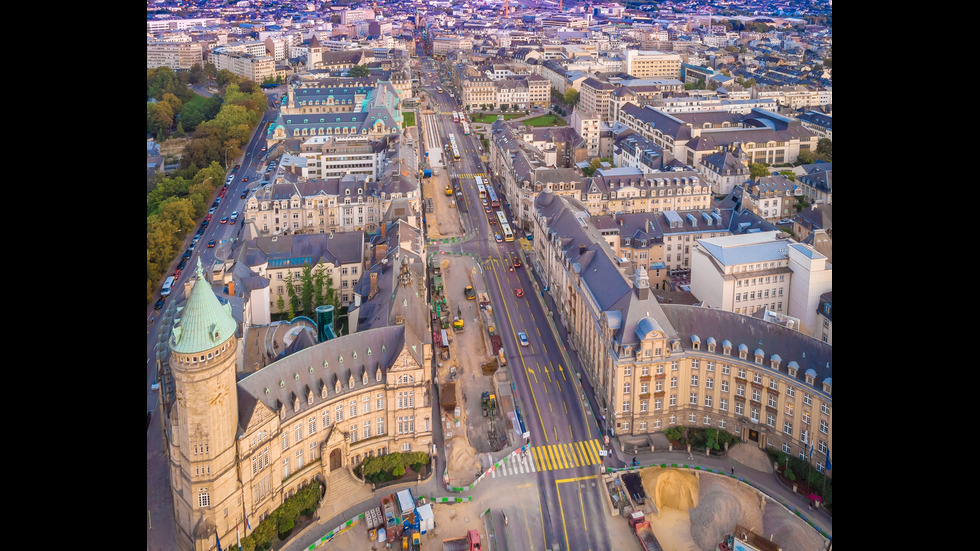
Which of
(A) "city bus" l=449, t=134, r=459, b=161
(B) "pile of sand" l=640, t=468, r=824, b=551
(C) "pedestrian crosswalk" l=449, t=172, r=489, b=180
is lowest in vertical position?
(B) "pile of sand" l=640, t=468, r=824, b=551

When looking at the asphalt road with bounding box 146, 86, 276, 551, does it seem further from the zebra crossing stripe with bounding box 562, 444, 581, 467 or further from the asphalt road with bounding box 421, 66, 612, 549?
the zebra crossing stripe with bounding box 562, 444, 581, 467

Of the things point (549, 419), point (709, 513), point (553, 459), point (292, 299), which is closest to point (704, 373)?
point (709, 513)

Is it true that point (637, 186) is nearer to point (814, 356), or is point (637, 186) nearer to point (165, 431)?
point (814, 356)

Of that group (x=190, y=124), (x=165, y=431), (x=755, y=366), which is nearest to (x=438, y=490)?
(x=165, y=431)

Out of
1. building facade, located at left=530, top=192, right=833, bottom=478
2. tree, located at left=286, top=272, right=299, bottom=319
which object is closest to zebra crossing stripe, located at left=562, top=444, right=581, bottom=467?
building facade, located at left=530, top=192, right=833, bottom=478

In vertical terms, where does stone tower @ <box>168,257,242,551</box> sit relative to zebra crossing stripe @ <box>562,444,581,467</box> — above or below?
above

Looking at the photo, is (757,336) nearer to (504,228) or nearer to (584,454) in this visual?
(584,454)

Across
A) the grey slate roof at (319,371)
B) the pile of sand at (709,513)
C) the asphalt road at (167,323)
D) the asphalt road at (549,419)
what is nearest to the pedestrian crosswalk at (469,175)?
the asphalt road at (167,323)
